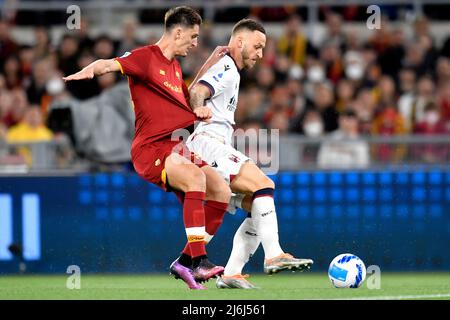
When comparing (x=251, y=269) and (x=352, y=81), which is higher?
(x=352, y=81)

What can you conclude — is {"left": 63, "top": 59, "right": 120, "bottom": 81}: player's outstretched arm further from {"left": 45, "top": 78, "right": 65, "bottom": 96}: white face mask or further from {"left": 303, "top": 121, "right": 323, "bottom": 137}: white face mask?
{"left": 45, "top": 78, "right": 65, "bottom": 96}: white face mask

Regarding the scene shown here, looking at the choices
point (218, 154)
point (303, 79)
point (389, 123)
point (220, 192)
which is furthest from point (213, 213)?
point (303, 79)

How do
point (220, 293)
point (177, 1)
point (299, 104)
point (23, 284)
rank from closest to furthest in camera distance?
point (220, 293) < point (23, 284) < point (299, 104) < point (177, 1)

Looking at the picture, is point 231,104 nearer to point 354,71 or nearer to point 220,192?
point 220,192

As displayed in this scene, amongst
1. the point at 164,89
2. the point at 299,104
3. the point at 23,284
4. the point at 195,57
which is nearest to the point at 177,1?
the point at 195,57

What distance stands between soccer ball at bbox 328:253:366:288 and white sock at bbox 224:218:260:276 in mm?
737

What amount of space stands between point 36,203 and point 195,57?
164 inches

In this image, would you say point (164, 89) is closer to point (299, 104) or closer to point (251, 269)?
point (251, 269)

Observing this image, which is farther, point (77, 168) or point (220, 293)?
point (77, 168)

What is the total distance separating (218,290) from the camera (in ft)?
31.6

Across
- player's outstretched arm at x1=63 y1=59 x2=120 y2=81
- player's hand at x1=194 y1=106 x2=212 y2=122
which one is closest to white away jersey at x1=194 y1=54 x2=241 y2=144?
player's hand at x1=194 y1=106 x2=212 y2=122

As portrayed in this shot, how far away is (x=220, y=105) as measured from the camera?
32.7 feet

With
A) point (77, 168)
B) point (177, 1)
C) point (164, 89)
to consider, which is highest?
point (177, 1)

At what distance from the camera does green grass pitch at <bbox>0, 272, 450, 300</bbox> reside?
9117mm
